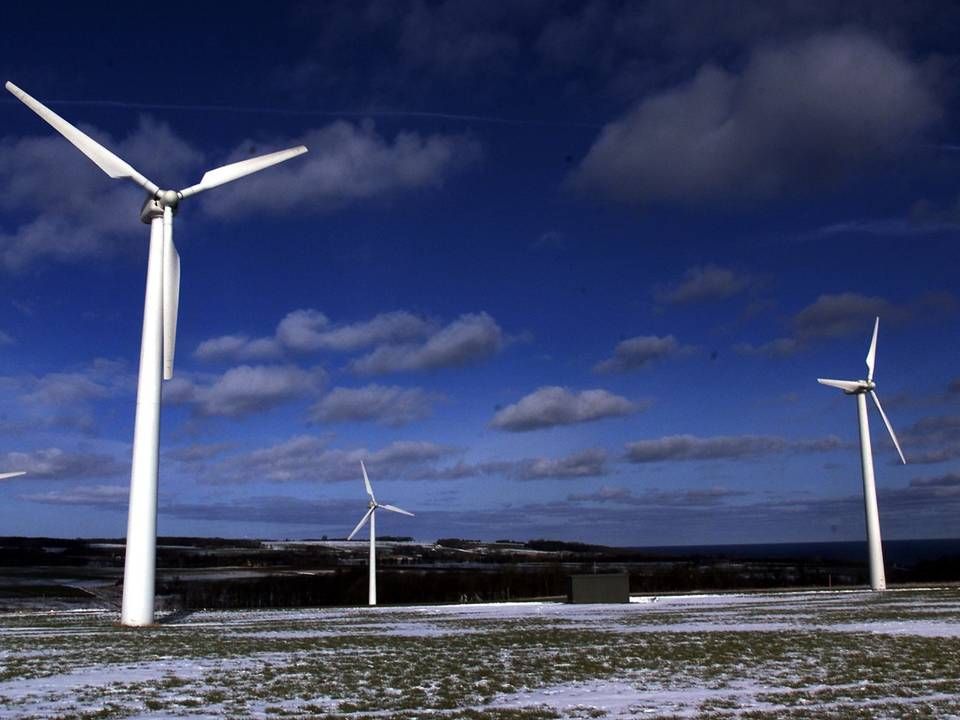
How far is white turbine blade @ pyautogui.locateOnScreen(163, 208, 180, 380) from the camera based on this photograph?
3569cm

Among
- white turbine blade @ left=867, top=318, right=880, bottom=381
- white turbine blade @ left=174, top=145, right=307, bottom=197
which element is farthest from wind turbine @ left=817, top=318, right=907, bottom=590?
white turbine blade @ left=174, top=145, right=307, bottom=197

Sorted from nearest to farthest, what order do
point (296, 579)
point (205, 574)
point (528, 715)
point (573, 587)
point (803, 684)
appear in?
point (528, 715), point (803, 684), point (573, 587), point (296, 579), point (205, 574)

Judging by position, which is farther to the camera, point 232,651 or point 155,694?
point 232,651

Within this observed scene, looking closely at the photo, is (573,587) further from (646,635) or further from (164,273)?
(164,273)

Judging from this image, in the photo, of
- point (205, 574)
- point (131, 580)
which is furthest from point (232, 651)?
point (205, 574)

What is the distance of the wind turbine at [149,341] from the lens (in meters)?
33.6

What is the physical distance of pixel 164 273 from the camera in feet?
120

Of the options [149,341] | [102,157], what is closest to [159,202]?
[102,157]

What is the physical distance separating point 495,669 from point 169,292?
75.3ft

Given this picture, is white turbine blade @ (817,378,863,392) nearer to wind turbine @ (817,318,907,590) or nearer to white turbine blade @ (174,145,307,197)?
wind turbine @ (817,318,907,590)

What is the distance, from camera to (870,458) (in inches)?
2694

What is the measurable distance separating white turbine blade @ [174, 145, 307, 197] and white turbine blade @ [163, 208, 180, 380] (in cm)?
286

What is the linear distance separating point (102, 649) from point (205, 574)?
6402 inches

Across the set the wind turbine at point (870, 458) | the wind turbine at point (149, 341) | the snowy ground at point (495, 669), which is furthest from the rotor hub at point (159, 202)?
the wind turbine at point (870, 458)
